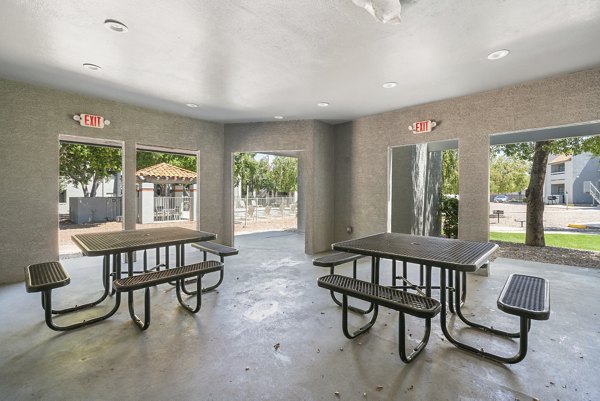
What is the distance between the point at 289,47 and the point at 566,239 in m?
9.54

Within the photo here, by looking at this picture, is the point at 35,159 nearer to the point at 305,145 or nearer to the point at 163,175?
the point at 305,145

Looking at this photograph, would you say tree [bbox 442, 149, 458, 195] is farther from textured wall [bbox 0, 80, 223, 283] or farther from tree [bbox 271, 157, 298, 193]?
tree [bbox 271, 157, 298, 193]

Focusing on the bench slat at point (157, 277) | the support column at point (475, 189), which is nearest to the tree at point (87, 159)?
the bench slat at point (157, 277)

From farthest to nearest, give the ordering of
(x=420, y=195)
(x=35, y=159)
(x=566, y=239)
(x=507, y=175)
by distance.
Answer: (x=507, y=175), (x=566, y=239), (x=420, y=195), (x=35, y=159)

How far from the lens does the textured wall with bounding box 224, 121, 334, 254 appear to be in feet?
20.1

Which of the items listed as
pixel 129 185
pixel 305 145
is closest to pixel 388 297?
pixel 305 145

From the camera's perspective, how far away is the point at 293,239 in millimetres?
8133

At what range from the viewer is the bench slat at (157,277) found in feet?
8.25

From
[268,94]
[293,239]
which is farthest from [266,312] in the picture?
[293,239]

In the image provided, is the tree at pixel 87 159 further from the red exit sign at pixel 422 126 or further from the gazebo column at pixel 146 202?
the red exit sign at pixel 422 126

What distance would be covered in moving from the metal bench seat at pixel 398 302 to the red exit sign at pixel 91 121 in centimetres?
458

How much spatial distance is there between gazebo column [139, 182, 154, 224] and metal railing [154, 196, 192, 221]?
0.80 ft

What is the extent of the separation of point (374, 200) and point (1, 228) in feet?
19.6

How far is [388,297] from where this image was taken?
220 cm
